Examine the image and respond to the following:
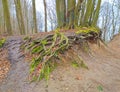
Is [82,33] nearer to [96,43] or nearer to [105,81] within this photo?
[96,43]

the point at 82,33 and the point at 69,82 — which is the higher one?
the point at 82,33

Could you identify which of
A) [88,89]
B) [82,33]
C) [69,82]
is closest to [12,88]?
[69,82]

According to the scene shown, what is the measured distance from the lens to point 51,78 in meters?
6.98

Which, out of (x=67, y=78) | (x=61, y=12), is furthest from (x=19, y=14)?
(x=67, y=78)

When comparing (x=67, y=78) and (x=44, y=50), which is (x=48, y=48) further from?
(x=67, y=78)

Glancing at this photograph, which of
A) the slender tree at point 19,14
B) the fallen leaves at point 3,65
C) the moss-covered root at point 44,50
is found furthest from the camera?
the slender tree at point 19,14

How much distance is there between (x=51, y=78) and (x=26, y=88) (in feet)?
2.87

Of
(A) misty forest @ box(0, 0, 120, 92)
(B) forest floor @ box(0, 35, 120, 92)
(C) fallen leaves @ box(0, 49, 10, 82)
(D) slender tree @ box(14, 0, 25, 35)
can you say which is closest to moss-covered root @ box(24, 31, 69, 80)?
(A) misty forest @ box(0, 0, 120, 92)

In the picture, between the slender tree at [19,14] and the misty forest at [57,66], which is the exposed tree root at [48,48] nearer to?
the misty forest at [57,66]

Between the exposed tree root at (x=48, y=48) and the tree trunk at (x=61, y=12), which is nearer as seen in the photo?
the exposed tree root at (x=48, y=48)

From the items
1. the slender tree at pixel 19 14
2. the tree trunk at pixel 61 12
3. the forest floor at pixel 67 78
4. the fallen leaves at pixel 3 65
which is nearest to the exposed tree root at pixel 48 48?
the forest floor at pixel 67 78

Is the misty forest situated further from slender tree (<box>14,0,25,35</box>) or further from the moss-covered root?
slender tree (<box>14,0,25,35</box>)

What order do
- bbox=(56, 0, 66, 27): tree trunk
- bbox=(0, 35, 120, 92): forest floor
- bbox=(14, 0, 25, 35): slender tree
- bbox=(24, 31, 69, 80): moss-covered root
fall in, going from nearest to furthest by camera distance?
bbox=(0, 35, 120, 92): forest floor, bbox=(24, 31, 69, 80): moss-covered root, bbox=(56, 0, 66, 27): tree trunk, bbox=(14, 0, 25, 35): slender tree

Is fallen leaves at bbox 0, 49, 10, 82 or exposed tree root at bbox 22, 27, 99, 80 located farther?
fallen leaves at bbox 0, 49, 10, 82
